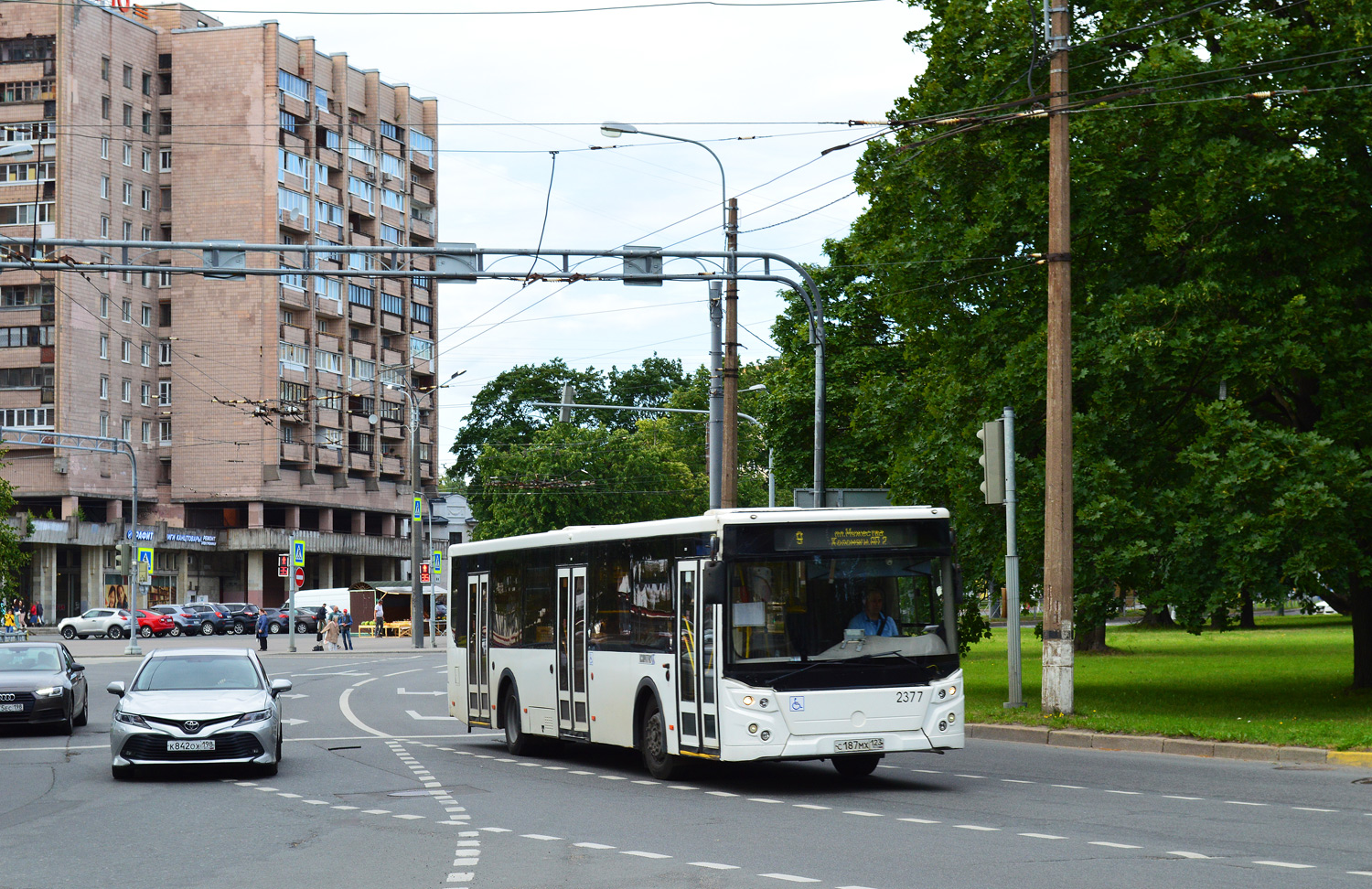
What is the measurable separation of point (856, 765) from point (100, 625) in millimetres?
64670

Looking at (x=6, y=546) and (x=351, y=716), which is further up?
(x=6, y=546)

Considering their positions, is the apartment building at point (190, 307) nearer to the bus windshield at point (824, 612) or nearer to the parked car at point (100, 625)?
the parked car at point (100, 625)

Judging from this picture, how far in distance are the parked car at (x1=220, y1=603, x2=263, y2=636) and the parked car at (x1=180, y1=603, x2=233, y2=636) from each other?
1.50 feet

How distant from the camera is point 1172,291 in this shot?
21.8 m

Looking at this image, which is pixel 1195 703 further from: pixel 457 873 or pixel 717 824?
pixel 457 873

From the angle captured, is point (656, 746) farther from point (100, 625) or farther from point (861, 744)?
point (100, 625)

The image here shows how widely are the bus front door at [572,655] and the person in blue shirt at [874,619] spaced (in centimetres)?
415

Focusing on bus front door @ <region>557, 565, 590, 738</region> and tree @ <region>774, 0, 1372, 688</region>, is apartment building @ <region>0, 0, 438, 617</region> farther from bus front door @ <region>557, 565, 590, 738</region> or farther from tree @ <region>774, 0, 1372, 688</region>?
bus front door @ <region>557, 565, 590, 738</region>

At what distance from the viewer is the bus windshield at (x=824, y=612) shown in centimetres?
1525

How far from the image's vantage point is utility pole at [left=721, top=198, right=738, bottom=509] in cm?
2853

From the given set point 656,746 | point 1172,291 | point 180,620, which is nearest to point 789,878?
point 656,746

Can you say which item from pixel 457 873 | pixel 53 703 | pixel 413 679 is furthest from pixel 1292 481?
pixel 413 679

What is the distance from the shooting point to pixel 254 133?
88750 millimetres

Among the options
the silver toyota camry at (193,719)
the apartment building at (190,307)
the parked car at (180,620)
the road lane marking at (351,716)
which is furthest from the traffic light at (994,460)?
the apartment building at (190,307)
